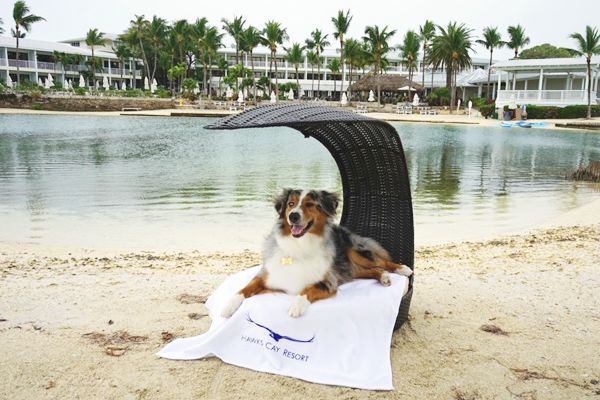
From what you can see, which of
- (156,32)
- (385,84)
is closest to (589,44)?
(385,84)

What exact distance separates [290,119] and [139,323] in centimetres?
242

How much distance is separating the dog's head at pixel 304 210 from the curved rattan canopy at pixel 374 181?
93 cm

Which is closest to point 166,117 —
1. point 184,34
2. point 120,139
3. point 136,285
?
point 120,139

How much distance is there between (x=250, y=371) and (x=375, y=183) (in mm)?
2321

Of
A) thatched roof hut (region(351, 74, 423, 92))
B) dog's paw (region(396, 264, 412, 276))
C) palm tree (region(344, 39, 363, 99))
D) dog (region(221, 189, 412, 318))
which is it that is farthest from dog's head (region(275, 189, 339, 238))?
palm tree (region(344, 39, 363, 99))

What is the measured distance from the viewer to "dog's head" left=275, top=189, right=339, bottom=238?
3.61 metres

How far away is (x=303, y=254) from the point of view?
378 cm

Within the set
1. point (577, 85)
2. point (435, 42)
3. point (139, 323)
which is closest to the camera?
point (139, 323)

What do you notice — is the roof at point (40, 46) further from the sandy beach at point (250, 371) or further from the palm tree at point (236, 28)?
the sandy beach at point (250, 371)

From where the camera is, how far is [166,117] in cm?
4788

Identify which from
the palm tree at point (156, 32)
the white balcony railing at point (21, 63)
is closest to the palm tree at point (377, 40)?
the palm tree at point (156, 32)

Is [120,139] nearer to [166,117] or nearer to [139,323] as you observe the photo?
[166,117]

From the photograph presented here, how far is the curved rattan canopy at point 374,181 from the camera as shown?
189 inches

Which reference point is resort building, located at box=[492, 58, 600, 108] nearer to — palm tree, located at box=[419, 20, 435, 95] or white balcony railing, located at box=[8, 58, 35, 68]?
palm tree, located at box=[419, 20, 435, 95]
